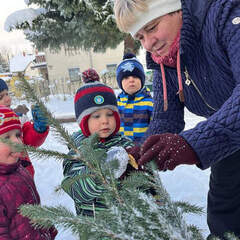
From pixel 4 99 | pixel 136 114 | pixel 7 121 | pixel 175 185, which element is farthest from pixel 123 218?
pixel 175 185

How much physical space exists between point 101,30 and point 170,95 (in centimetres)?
716

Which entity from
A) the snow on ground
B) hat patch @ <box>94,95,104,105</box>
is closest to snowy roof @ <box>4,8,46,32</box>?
the snow on ground

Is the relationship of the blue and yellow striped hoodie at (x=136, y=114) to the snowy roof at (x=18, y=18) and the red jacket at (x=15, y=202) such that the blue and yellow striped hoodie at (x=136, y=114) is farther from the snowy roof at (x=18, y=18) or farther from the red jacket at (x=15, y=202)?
the snowy roof at (x=18, y=18)

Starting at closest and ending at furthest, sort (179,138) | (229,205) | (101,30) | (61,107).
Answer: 1. (179,138)
2. (229,205)
3. (101,30)
4. (61,107)

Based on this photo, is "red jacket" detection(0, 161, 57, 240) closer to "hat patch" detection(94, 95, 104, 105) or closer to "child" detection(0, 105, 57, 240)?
"child" detection(0, 105, 57, 240)

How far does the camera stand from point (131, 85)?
3613 millimetres

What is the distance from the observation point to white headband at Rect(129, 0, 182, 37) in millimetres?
1228

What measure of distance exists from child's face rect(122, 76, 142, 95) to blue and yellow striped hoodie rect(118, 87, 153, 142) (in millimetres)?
73

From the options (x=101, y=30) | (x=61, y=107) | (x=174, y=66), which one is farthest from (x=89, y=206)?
(x=61, y=107)

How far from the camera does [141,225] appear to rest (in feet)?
1.74

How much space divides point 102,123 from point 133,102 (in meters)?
1.75

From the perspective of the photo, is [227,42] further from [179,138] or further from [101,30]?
[101,30]

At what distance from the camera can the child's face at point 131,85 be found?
361cm

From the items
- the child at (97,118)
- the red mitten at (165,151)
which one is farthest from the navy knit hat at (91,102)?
the red mitten at (165,151)
